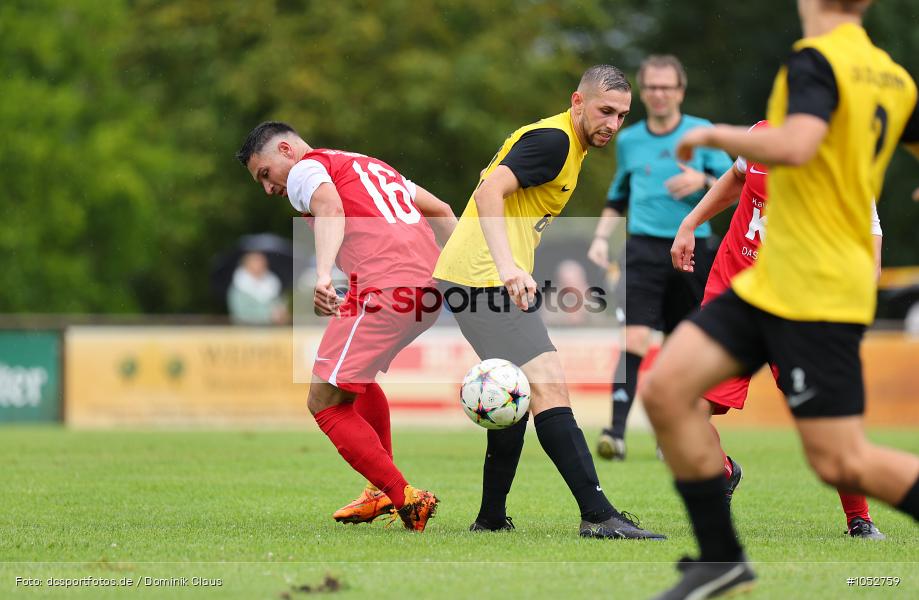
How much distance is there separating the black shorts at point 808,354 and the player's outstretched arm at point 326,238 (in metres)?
2.43

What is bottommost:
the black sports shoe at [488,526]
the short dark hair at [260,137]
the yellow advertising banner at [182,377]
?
the yellow advertising banner at [182,377]

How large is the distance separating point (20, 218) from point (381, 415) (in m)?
27.4

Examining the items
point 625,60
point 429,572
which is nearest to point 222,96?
point 625,60

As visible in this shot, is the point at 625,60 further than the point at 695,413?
Yes

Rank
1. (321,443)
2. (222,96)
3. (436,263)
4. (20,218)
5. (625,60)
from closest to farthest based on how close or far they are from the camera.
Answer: (436,263)
(321,443)
(20,218)
(222,96)
(625,60)

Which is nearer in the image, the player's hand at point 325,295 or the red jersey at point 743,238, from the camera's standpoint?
the player's hand at point 325,295

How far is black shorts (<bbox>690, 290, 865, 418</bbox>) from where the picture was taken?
486cm

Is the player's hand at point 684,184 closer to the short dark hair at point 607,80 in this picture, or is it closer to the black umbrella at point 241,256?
the short dark hair at point 607,80

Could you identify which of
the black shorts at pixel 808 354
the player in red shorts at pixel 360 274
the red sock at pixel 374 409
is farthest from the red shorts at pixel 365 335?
the black shorts at pixel 808 354

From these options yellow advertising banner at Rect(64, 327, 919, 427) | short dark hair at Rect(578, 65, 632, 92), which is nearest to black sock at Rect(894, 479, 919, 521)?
short dark hair at Rect(578, 65, 632, 92)

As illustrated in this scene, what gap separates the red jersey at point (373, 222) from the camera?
727 cm

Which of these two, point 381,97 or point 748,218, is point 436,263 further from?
point 381,97

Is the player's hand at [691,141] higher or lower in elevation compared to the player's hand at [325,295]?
higher

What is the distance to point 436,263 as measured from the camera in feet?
24.2
